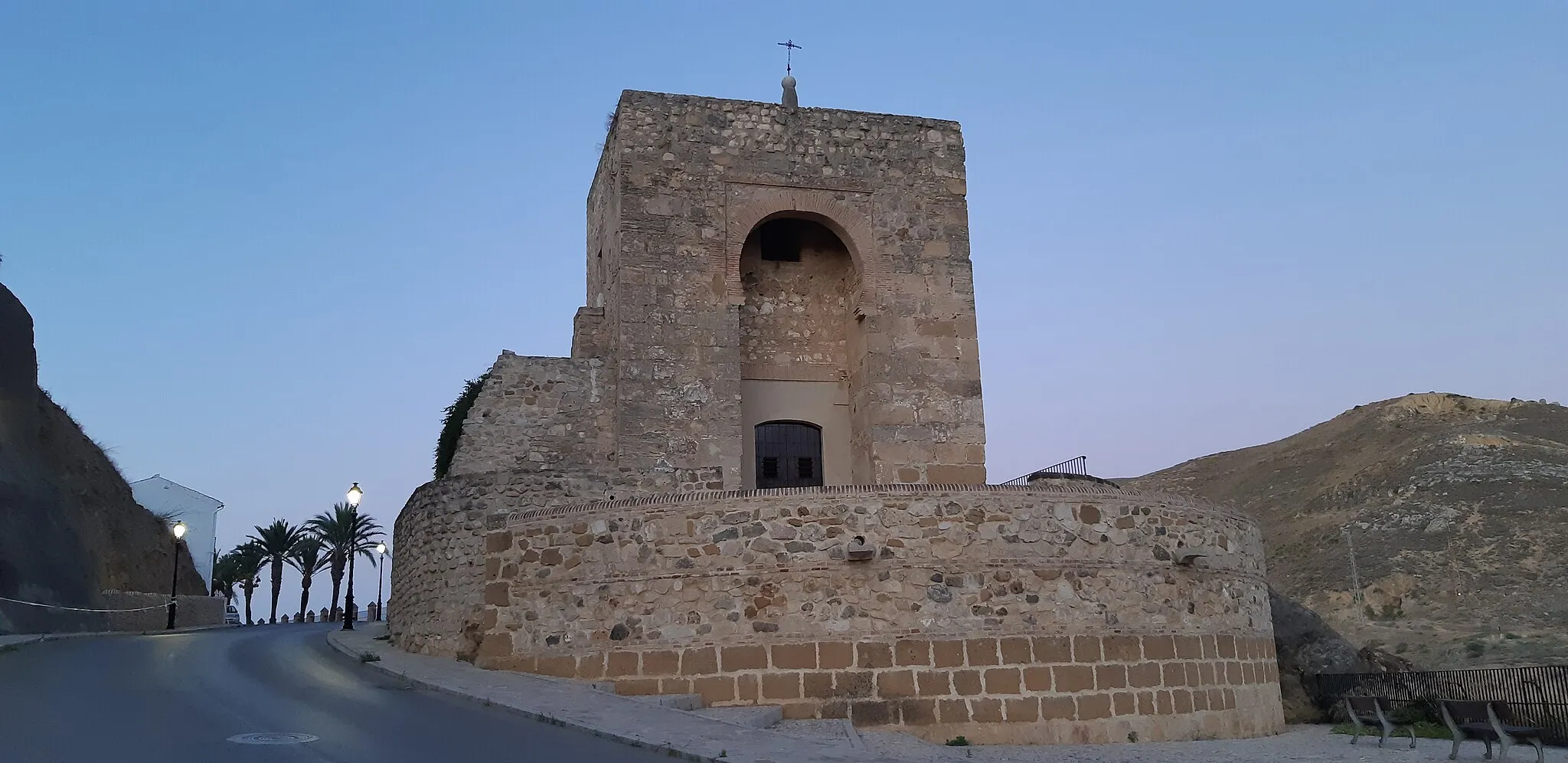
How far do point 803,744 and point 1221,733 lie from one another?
5082 mm

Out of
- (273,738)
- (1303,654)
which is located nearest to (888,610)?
(273,738)

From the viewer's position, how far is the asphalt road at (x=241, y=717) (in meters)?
7.37

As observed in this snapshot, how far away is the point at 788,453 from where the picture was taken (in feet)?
59.9

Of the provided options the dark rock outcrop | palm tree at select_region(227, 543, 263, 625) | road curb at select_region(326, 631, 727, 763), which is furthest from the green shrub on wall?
palm tree at select_region(227, 543, 263, 625)

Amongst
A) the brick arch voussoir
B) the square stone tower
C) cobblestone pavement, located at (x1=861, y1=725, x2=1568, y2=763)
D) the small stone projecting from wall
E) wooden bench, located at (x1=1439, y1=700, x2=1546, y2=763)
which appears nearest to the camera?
cobblestone pavement, located at (x1=861, y1=725, x2=1568, y2=763)

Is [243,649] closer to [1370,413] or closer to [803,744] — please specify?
[803,744]

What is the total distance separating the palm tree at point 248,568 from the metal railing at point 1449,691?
3874 cm

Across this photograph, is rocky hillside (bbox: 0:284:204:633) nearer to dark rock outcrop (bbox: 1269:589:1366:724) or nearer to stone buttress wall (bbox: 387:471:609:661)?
stone buttress wall (bbox: 387:471:609:661)

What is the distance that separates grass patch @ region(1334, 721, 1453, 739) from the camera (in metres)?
12.9

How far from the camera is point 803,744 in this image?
27.6 ft

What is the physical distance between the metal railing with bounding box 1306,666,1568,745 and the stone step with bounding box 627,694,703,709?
28.4 ft

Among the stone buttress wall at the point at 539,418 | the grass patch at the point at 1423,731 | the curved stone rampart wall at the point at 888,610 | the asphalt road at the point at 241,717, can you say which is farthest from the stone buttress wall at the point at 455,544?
the grass patch at the point at 1423,731

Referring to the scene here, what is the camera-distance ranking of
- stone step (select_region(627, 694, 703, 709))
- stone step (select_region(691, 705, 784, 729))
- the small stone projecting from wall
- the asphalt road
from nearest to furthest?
the asphalt road < stone step (select_region(691, 705, 784, 729)) < stone step (select_region(627, 694, 703, 709)) < the small stone projecting from wall

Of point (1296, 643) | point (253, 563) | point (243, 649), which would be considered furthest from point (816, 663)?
point (253, 563)
